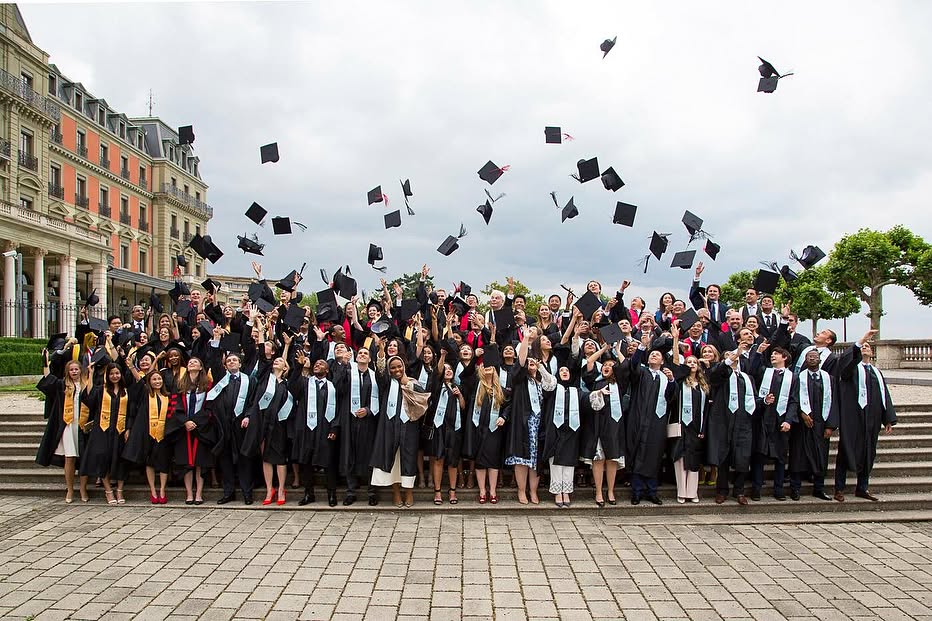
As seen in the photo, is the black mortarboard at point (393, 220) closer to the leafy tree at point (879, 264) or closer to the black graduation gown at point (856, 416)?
the black graduation gown at point (856, 416)

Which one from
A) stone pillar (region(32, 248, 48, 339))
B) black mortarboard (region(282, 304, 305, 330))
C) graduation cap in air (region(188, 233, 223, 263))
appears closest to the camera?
black mortarboard (region(282, 304, 305, 330))

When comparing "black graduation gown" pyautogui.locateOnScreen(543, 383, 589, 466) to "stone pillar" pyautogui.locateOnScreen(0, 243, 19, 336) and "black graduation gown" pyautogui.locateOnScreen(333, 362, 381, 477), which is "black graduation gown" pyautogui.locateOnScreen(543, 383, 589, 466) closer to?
"black graduation gown" pyautogui.locateOnScreen(333, 362, 381, 477)

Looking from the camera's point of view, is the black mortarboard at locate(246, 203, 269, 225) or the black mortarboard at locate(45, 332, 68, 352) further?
the black mortarboard at locate(246, 203, 269, 225)

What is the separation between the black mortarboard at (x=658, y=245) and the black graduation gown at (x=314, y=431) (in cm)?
558

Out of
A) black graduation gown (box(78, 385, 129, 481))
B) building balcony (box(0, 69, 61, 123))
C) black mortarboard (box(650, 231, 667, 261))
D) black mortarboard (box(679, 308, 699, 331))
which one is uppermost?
building balcony (box(0, 69, 61, 123))

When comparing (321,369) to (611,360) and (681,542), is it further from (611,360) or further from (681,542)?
(681,542)

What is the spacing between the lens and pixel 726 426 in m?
7.68

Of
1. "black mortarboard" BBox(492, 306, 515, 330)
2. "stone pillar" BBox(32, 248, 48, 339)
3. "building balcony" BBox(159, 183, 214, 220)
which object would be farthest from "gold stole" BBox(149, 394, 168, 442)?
"building balcony" BBox(159, 183, 214, 220)

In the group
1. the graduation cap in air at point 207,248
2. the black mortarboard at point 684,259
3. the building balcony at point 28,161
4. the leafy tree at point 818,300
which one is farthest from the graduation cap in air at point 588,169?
the building balcony at point 28,161

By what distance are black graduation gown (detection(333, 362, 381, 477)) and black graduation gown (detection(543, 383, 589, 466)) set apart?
84.0 inches

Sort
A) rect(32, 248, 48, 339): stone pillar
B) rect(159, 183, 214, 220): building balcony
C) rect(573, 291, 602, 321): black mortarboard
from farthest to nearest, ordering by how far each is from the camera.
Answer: rect(159, 183, 214, 220): building balcony < rect(32, 248, 48, 339): stone pillar < rect(573, 291, 602, 321): black mortarboard

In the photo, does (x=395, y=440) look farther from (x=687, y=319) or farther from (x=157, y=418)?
(x=687, y=319)

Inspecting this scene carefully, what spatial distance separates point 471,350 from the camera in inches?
320

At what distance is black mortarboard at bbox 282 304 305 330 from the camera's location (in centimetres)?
891
